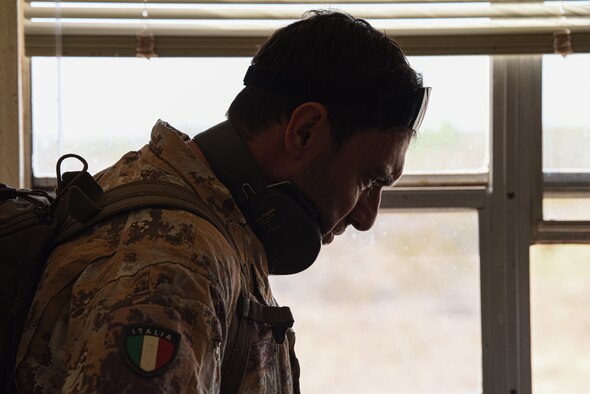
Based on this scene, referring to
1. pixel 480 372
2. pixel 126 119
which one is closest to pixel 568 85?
pixel 480 372

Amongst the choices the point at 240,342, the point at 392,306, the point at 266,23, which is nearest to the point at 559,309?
the point at 392,306

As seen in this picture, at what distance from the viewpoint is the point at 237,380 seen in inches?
34.5

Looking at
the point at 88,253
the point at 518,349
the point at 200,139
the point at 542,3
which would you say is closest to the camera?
the point at 88,253

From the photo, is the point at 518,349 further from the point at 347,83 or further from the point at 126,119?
the point at 347,83

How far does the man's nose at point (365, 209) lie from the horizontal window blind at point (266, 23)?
0.98m

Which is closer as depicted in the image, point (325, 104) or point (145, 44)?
point (325, 104)

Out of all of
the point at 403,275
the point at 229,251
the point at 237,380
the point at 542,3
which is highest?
the point at 542,3

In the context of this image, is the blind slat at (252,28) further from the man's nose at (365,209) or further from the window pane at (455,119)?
the man's nose at (365,209)

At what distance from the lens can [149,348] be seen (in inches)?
27.8

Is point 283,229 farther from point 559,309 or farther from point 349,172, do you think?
point 559,309

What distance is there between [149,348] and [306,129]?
1.37 feet

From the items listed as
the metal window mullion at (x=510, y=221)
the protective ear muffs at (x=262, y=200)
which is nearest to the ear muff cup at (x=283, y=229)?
the protective ear muffs at (x=262, y=200)

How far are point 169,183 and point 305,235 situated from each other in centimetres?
25

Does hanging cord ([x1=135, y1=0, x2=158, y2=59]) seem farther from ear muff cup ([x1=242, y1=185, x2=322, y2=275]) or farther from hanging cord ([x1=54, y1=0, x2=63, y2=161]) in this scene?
ear muff cup ([x1=242, y1=185, x2=322, y2=275])
